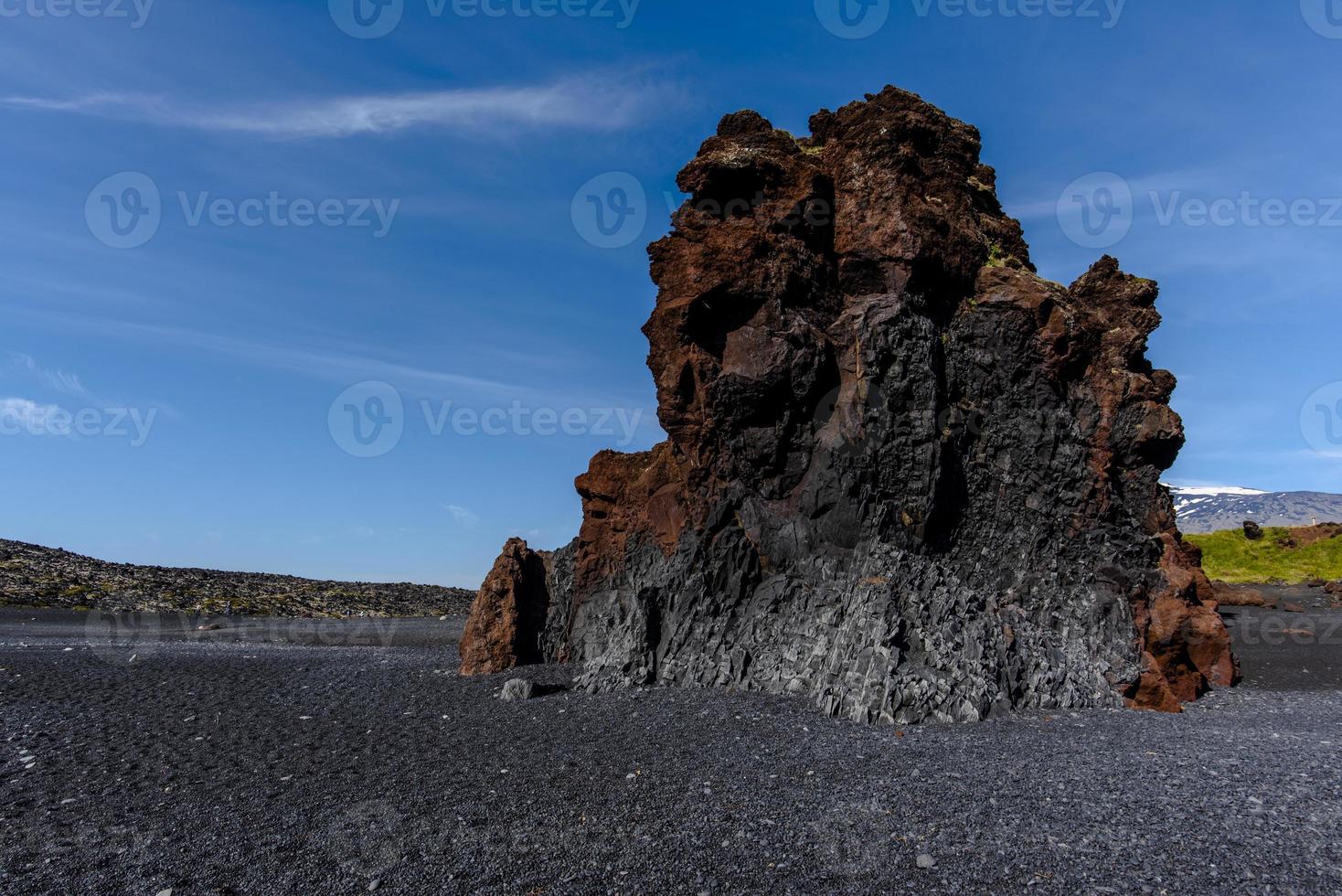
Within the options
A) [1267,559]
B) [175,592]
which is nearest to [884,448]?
[175,592]

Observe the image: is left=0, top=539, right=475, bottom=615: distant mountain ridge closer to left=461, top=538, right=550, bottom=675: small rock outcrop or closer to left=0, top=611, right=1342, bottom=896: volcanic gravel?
left=461, top=538, right=550, bottom=675: small rock outcrop

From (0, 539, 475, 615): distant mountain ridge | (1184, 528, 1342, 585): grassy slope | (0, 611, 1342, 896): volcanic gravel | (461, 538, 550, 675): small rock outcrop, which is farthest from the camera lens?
(1184, 528, 1342, 585): grassy slope

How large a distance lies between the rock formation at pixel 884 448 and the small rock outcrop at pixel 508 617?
2689mm

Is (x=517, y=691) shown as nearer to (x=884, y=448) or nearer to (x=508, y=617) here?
(x=508, y=617)

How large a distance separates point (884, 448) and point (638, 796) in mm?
10176

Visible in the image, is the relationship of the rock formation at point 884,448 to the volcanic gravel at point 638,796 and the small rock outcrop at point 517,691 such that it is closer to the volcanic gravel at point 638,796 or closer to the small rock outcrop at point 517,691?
the small rock outcrop at point 517,691

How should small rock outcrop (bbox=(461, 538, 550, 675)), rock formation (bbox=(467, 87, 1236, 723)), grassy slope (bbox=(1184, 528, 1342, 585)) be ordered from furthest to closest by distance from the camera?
grassy slope (bbox=(1184, 528, 1342, 585)) → small rock outcrop (bbox=(461, 538, 550, 675)) → rock formation (bbox=(467, 87, 1236, 723))

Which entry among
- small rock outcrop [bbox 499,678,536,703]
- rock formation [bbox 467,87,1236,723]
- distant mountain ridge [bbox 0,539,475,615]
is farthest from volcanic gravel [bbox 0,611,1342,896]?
distant mountain ridge [bbox 0,539,475,615]

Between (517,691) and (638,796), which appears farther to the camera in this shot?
(517,691)

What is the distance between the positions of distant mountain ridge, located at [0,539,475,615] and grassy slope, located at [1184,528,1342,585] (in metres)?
51.8

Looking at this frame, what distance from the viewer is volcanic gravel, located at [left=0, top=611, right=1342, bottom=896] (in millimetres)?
7441

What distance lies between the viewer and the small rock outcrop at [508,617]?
20.3 metres

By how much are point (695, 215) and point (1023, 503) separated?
34.7ft

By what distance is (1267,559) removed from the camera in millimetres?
54531
